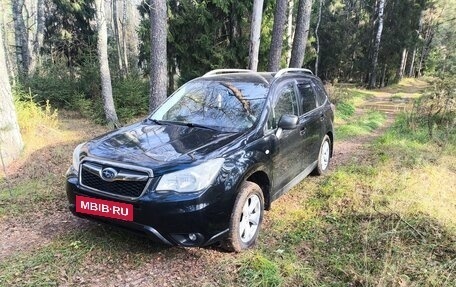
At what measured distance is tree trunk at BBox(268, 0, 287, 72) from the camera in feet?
34.7

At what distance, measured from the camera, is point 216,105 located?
4445mm

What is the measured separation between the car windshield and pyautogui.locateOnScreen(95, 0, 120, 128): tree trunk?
645 centimetres

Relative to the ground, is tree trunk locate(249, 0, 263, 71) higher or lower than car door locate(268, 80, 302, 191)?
higher

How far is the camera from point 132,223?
323 cm

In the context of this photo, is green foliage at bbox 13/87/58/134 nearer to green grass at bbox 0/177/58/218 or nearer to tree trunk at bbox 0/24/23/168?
tree trunk at bbox 0/24/23/168

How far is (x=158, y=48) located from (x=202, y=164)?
6.34 metres

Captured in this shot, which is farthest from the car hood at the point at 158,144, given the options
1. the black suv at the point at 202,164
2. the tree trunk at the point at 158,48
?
the tree trunk at the point at 158,48

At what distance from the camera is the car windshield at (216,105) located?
4168 mm

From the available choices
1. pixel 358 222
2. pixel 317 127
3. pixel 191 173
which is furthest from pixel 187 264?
pixel 317 127

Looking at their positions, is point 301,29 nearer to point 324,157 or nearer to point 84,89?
point 324,157

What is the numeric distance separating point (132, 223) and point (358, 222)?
9.15 feet

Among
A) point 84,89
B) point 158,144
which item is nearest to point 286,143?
point 158,144

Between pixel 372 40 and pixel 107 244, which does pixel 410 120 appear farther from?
pixel 372 40

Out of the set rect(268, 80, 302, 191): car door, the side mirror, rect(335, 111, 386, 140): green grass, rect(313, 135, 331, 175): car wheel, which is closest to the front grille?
rect(268, 80, 302, 191): car door
